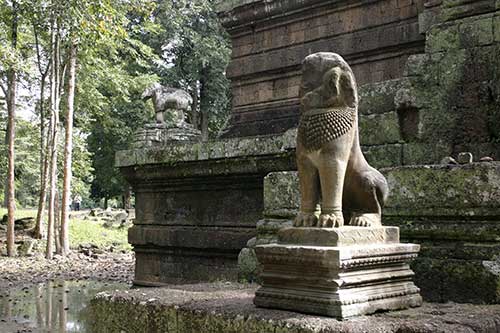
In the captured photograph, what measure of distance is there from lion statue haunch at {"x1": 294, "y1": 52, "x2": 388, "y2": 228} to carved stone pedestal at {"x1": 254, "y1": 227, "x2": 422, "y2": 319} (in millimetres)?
122

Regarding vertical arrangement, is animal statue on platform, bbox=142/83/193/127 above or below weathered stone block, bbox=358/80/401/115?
above

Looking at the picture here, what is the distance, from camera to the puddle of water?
693cm

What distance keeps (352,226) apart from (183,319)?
113 centimetres

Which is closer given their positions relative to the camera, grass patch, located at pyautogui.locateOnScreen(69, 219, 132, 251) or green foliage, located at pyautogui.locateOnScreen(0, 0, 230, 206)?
green foliage, located at pyautogui.locateOnScreen(0, 0, 230, 206)

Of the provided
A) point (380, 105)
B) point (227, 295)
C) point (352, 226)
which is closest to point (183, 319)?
point (227, 295)

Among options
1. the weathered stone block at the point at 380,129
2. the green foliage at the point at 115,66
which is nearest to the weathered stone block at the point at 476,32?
the weathered stone block at the point at 380,129

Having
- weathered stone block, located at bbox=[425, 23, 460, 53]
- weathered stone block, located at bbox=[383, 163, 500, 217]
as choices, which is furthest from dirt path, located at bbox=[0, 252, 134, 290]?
weathered stone block, located at bbox=[383, 163, 500, 217]

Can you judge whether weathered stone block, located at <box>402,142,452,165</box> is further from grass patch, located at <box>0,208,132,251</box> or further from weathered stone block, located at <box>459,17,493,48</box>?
grass patch, located at <box>0,208,132,251</box>

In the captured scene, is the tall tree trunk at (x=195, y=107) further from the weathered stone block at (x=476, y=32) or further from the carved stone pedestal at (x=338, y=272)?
the carved stone pedestal at (x=338, y=272)

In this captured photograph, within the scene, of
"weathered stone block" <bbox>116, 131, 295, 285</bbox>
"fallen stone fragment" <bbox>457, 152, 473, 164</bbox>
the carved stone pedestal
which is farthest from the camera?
"weathered stone block" <bbox>116, 131, 295, 285</bbox>

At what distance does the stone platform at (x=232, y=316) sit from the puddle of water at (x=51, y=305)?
2.31m

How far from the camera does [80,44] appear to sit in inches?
631

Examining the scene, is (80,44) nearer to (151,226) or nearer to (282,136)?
(151,226)

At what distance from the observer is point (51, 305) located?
27.8 feet
